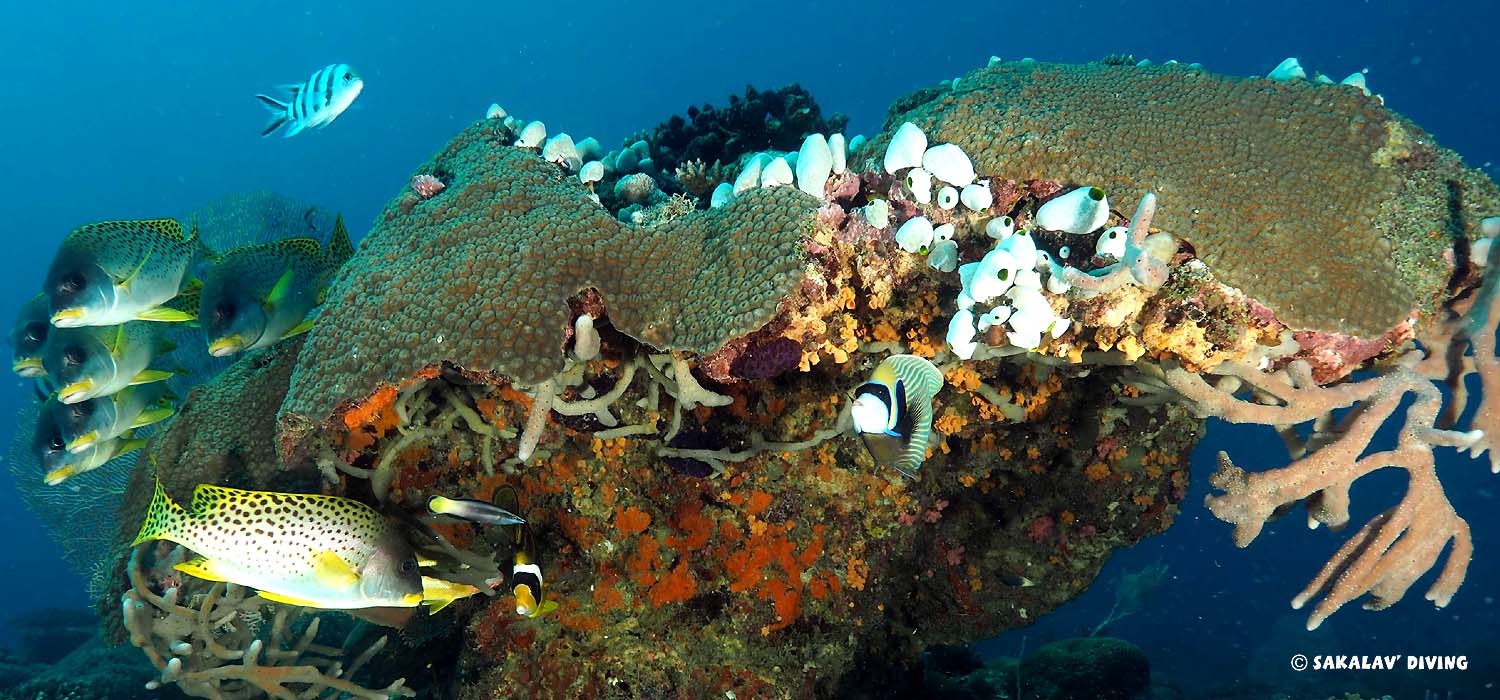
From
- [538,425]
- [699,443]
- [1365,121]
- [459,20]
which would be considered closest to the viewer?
[1365,121]

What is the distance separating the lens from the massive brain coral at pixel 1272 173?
2.68 metres

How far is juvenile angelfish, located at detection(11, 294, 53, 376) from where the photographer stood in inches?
153

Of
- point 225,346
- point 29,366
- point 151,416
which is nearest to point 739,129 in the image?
point 225,346

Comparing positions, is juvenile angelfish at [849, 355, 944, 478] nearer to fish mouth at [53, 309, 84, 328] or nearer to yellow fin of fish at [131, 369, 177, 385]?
fish mouth at [53, 309, 84, 328]

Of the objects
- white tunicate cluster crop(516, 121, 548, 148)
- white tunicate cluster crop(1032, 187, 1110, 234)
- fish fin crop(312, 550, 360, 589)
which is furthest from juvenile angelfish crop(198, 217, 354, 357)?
white tunicate cluster crop(1032, 187, 1110, 234)

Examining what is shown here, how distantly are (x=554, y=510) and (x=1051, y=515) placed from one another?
10.8 ft

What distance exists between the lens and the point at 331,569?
9.33 ft

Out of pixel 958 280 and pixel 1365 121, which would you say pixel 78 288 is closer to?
pixel 958 280

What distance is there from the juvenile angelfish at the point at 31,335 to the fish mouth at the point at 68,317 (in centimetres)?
99

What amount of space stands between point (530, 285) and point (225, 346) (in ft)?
5.63

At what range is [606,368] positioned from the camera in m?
3.53

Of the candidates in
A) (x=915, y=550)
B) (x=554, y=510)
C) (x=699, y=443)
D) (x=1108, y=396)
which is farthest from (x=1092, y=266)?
(x=554, y=510)

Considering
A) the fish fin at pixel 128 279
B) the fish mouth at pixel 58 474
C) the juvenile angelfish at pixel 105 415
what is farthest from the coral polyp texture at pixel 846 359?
the fish fin at pixel 128 279

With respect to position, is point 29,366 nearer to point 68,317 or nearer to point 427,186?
point 68,317
